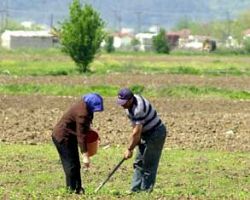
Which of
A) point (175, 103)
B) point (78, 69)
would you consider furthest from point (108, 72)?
point (175, 103)

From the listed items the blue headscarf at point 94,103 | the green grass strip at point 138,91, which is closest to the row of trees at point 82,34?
the green grass strip at point 138,91

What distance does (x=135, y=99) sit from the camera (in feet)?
49.2

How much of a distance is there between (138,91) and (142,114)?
23.7m

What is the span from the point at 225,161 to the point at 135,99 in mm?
5836

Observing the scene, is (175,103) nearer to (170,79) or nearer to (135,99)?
(170,79)

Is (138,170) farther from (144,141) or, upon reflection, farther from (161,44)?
(161,44)

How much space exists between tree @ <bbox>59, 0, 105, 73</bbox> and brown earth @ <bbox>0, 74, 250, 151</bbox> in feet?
66.9

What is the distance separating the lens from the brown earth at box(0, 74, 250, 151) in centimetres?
2311

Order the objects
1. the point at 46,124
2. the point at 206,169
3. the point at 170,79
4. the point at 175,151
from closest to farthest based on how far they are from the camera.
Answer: the point at 206,169 → the point at 175,151 → the point at 46,124 → the point at 170,79

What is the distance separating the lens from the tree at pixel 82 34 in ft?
184

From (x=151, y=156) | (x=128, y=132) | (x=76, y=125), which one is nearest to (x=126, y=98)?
(x=76, y=125)

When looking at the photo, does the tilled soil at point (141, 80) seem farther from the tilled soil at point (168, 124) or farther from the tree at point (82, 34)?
the tilled soil at point (168, 124)

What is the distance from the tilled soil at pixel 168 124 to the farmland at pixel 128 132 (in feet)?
0.07

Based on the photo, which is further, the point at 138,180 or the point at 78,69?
the point at 78,69
